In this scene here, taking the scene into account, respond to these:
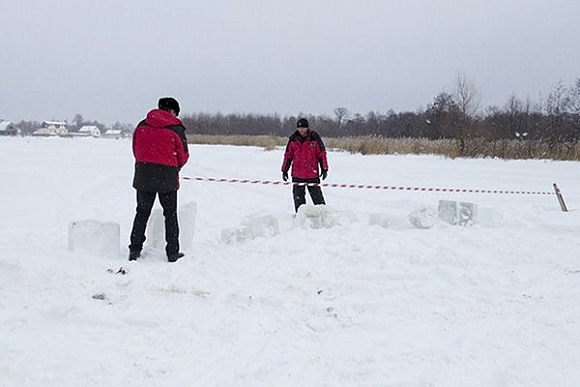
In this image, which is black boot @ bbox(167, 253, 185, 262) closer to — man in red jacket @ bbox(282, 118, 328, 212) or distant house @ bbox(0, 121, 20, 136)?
man in red jacket @ bbox(282, 118, 328, 212)

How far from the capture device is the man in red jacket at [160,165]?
5445 millimetres

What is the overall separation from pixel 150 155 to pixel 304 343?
2838 millimetres

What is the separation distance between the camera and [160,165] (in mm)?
5473

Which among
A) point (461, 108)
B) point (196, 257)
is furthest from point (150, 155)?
point (461, 108)

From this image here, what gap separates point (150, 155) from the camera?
545 cm

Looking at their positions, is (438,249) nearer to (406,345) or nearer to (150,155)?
(406,345)

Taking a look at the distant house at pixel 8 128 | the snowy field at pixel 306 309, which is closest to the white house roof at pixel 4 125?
the distant house at pixel 8 128

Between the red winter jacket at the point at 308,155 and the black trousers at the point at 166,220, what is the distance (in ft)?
11.2

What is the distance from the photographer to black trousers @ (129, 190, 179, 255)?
556cm

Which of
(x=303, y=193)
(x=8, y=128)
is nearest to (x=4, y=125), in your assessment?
(x=8, y=128)

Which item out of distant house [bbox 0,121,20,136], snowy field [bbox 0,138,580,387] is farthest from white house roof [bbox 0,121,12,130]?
snowy field [bbox 0,138,580,387]

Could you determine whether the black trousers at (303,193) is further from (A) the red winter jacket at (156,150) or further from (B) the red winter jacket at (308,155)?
(A) the red winter jacket at (156,150)

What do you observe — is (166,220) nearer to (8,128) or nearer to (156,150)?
(156,150)

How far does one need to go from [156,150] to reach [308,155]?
365 centimetres
